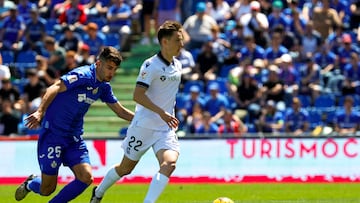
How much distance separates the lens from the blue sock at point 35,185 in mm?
14034

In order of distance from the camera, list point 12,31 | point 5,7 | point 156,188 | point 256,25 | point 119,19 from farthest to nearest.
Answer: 1. point 5,7
2. point 119,19
3. point 12,31
4. point 256,25
5. point 156,188

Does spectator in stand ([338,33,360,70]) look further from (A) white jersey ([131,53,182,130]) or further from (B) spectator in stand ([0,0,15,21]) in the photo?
(A) white jersey ([131,53,182,130])

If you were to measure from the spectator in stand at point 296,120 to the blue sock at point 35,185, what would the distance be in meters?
11.0

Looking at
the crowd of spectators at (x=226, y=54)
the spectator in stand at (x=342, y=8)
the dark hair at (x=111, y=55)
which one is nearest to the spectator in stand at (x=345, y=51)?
the crowd of spectators at (x=226, y=54)

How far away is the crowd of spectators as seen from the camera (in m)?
24.6

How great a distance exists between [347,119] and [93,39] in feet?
22.4

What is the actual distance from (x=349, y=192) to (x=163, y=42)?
21.2 feet

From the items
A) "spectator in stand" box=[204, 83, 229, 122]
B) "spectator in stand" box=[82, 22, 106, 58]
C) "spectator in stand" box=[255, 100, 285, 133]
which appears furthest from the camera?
"spectator in stand" box=[82, 22, 106, 58]

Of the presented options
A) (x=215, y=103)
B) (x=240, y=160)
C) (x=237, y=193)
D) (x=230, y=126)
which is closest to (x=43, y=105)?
(x=237, y=193)

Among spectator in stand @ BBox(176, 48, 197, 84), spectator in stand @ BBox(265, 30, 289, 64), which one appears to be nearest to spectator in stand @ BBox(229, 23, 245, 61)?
spectator in stand @ BBox(265, 30, 289, 64)

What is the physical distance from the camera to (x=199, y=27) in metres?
26.9

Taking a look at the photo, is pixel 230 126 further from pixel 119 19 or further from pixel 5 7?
pixel 5 7

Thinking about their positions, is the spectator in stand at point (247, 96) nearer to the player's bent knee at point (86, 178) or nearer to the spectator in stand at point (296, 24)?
the spectator in stand at point (296, 24)

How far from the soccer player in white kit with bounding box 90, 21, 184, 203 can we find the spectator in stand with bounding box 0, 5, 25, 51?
574 inches
